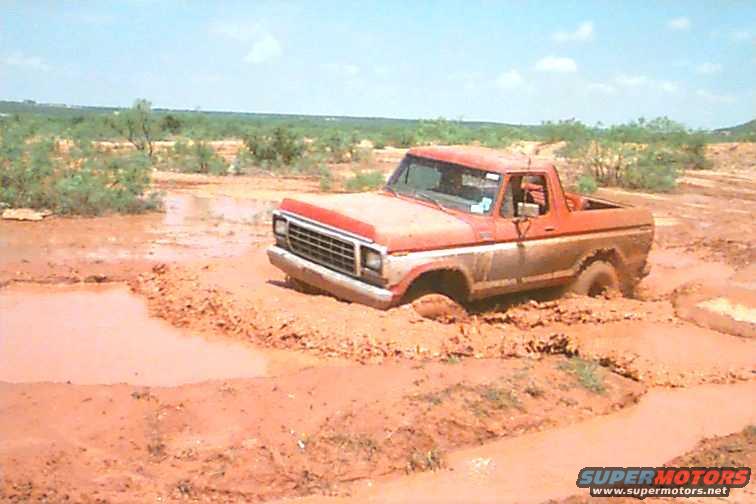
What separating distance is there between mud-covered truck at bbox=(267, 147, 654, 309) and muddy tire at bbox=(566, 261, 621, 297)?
0.05 ft

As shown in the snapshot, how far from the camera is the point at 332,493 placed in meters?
4.48

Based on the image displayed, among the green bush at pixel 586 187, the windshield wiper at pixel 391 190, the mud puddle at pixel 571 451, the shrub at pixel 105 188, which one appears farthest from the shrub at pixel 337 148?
the mud puddle at pixel 571 451

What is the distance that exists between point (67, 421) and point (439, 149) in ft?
16.2

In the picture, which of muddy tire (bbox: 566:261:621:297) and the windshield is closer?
the windshield

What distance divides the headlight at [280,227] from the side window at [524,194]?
2168mm

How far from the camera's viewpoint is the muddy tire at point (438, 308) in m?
7.25

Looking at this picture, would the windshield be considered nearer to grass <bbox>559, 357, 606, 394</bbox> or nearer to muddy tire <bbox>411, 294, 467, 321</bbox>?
muddy tire <bbox>411, 294, 467, 321</bbox>

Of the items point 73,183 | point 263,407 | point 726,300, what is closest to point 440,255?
point 263,407

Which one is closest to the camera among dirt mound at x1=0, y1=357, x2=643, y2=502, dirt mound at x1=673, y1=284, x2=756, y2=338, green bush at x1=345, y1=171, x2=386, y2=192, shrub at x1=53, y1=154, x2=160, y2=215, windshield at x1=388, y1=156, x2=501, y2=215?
dirt mound at x1=0, y1=357, x2=643, y2=502

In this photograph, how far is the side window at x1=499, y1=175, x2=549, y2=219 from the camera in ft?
26.3

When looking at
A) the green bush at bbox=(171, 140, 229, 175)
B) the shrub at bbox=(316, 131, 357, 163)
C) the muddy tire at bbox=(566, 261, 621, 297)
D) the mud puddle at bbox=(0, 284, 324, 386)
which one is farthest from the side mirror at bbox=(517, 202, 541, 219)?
the shrub at bbox=(316, 131, 357, 163)

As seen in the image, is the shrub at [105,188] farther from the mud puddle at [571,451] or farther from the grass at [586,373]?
the mud puddle at [571,451]

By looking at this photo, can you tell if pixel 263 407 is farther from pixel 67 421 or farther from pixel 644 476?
pixel 644 476

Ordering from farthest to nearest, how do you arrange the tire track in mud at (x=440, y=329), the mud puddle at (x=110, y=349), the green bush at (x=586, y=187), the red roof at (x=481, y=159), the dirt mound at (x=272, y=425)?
the green bush at (x=586, y=187)
the red roof at (x=481, y=159)
the tire track in mud at (x=440, y=329)
the mud puddle at (x=110, y=349)
the dirt mound at (x=272, y=425)
